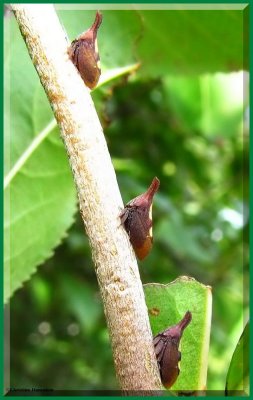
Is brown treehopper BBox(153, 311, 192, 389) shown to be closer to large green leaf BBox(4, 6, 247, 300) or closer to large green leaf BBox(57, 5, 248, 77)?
large green leaf BBox(4, 6, 247, 300)

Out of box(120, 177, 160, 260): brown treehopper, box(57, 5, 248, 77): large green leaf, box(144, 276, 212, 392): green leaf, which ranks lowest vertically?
box(144, 276, 212, 392): green leaf

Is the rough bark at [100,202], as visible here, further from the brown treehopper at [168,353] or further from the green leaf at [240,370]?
the green leaf at [240,370]

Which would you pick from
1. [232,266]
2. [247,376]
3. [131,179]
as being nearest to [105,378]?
[232,266]

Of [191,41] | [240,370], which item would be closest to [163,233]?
[191,41]

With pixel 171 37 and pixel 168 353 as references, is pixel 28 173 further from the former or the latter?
pixel 168 353

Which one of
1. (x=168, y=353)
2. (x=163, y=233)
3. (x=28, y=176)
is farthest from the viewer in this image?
(x=163, y=233)

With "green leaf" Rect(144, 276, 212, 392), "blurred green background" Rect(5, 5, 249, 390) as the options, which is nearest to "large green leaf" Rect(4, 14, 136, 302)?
"green leaf" Rect(144, 276, 212, 392)
